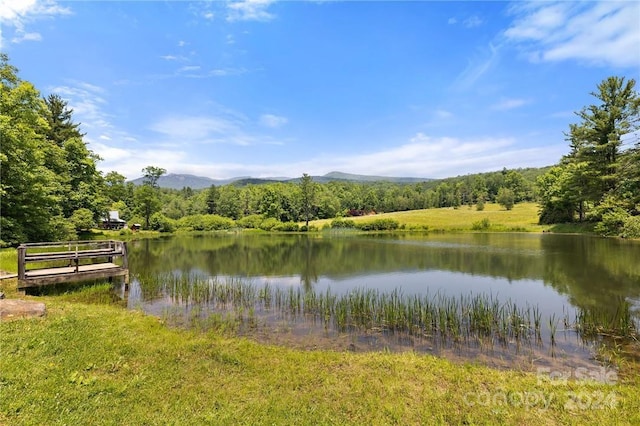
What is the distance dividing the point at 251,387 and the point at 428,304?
25.0 feet

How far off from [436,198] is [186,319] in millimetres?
107444

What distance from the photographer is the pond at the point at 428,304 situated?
8.24m

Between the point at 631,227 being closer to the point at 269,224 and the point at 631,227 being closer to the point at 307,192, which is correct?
the point at 307,192

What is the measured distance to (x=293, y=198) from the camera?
8931 centimetres

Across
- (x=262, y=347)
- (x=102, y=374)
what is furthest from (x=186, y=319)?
(x=102, y=374)

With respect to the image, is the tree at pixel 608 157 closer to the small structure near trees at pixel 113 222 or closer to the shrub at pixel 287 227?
the shrub at pixel 287 227

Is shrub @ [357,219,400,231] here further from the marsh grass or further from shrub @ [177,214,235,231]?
the marsh grass

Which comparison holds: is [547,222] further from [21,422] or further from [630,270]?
[21,422]

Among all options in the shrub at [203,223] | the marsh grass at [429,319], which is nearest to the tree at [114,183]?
the shrub at [203,223]

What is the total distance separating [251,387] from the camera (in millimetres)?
5066

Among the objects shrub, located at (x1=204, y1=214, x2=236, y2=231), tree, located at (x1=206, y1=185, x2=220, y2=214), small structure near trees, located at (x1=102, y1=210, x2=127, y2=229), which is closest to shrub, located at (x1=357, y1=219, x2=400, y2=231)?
shrub, located at (x1=204, y1=214, x2=236, y2=231)

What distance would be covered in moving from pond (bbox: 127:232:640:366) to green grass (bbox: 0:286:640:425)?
1.86 m

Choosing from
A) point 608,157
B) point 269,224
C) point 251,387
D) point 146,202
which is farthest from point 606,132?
point 146,202

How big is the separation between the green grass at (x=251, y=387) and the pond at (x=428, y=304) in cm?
186
